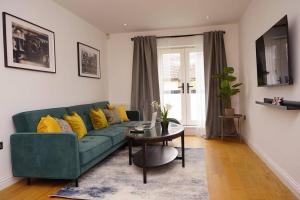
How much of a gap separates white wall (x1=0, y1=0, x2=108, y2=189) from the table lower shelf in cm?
155

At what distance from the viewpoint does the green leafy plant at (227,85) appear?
182 inches

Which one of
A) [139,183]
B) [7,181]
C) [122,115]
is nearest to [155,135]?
[139,183]

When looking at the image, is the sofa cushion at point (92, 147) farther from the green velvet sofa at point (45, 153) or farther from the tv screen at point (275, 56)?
the tv screen at point (275, 56)

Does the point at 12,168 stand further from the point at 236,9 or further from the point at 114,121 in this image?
the point at 236,9

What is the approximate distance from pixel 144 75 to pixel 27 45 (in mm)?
2791

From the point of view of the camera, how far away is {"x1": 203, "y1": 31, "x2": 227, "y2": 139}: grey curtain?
5.04 metres

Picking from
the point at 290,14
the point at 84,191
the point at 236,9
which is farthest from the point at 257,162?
the point at 236,9

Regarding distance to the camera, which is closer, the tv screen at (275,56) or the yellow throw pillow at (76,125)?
the tv screen at (275,56)

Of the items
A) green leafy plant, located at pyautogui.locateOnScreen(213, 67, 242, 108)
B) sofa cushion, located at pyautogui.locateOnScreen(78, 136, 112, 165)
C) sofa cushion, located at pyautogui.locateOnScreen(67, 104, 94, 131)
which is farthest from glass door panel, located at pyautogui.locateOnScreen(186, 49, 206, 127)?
sofa cushion, located at pyautogui.locateOnScreen(78, 136, 112, 165)

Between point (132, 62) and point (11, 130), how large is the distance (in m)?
3.32

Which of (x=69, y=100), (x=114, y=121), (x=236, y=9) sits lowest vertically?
(x=114, y=121)

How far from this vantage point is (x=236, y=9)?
165 inches

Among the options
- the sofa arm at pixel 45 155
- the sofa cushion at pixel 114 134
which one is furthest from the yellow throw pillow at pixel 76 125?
the sofa arm at pixel 45 155

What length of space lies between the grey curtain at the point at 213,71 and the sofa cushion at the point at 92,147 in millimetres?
2626
